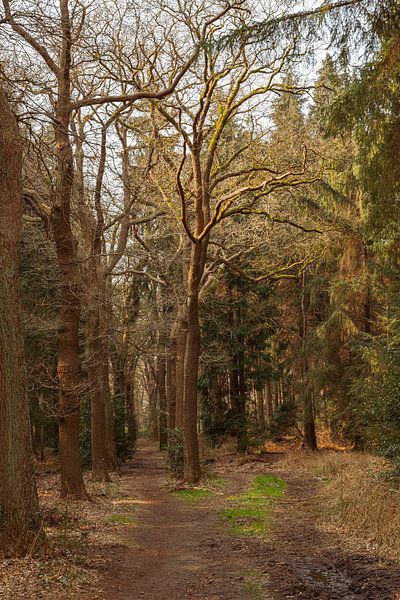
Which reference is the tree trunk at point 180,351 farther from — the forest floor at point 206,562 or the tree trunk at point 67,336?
the forest floor at point 206,562

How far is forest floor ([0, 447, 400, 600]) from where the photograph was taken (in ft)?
21.0

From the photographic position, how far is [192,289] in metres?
16.7

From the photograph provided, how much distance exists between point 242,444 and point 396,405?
15361 mm

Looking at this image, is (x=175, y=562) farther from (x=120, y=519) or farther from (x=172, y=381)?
(x=172, y=381)

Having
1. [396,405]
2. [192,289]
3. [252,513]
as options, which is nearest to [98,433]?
[192,289]

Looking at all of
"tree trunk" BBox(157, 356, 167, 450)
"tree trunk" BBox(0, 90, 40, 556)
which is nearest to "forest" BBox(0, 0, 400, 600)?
"tree trunk" BBox(0, 90, 40, 556)

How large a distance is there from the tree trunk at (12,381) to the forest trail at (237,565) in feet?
3.99

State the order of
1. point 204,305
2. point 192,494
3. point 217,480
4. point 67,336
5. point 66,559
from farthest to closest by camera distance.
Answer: point 204,305
point 217,480
point 192,494
point 67,336
point 66,559

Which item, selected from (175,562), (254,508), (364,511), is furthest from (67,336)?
(364,511)

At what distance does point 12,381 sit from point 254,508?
692 cm

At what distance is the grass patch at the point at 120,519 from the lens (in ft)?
36.6

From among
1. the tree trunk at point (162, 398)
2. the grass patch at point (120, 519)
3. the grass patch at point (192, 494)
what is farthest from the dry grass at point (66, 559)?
the tree trunk at point (162, 398)

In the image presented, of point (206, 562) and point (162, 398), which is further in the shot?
point (162, 398)

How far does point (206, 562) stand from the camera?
805 centimetres
